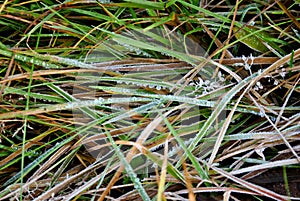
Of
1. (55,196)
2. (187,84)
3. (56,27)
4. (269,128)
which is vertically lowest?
(55,196)

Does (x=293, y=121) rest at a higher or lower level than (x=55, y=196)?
higher

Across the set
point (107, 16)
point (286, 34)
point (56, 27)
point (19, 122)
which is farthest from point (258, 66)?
point (19, 122)

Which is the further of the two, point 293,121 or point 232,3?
point 232,3

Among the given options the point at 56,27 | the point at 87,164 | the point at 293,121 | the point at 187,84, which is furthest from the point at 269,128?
the point at 56,27

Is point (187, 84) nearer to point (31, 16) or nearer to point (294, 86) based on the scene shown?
point (294, 86)

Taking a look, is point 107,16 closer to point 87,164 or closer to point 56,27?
point 56,27

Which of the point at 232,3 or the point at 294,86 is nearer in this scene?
the point at 294,86
